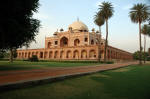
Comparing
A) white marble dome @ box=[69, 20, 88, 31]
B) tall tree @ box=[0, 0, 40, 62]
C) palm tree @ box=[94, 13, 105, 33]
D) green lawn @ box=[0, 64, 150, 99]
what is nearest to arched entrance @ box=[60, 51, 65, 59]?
white marble dome @ box=[69, 20, 88, 31]

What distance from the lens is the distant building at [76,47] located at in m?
45.6

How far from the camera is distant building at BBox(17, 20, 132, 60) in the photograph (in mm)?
45625

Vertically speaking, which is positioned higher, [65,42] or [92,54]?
[65,42]

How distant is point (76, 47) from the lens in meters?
50.0

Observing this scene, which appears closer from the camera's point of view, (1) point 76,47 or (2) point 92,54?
(2) point 92,54

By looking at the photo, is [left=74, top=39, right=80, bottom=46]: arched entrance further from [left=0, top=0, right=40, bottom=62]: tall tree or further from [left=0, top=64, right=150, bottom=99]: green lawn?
[left=0, top=64, right=150, bottom=99]: green lawn

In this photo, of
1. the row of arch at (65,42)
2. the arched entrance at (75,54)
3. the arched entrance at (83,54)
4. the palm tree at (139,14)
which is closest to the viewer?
the palm tree at (139,14)

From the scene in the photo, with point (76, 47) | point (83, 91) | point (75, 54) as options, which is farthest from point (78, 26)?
point (83, 91)

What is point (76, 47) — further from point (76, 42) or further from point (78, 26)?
point (78, 26)

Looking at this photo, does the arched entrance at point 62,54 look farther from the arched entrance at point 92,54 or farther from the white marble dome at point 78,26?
the white marble dome at point 78,26

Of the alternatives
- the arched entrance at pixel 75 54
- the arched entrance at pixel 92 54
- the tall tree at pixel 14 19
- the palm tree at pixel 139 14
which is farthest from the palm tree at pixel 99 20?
the tall tree at pixel 14 19

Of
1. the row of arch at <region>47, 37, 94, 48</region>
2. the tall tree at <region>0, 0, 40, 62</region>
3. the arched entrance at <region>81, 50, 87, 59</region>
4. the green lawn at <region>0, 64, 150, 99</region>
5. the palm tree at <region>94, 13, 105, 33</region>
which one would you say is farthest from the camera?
the row of arch at <region>47, 37, 94, 48</region>

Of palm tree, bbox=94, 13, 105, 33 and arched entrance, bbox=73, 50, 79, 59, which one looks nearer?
palm tree, bbox=94, 13, 105, 33

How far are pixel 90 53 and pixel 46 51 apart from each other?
2437 cm
